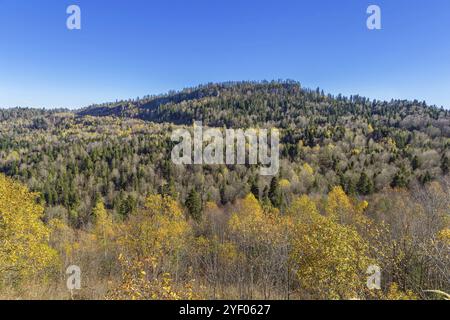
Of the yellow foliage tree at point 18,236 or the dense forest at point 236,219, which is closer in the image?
the dense forest at point 236,219

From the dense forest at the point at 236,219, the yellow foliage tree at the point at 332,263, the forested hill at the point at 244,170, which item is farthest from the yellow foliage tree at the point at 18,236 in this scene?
the forested hill at the point at 244,170

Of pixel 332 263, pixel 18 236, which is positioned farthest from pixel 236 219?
pixel 18 236

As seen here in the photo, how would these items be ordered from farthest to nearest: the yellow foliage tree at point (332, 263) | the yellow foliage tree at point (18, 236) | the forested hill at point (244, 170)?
the forested hill at point (244, 170) < the yellow foliage tree at point (18, 236) < the yellow foliage tree at point (332, 263)

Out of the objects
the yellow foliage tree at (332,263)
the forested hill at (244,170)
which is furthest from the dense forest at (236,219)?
the forested hill at (244,170)

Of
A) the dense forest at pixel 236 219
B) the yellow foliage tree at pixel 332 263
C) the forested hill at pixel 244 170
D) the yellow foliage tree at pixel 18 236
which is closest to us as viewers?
the yellow foliage tree at pixel 332 263

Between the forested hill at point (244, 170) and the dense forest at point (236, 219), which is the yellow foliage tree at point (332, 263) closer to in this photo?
the dense forest at point (236, 219)

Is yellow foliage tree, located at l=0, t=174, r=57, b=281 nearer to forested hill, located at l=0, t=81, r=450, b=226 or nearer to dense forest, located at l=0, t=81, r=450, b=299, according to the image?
dense forest, located at l=0, t=81, r=450, b=299

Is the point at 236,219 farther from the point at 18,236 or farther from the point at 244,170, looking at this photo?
the point at 244,170
